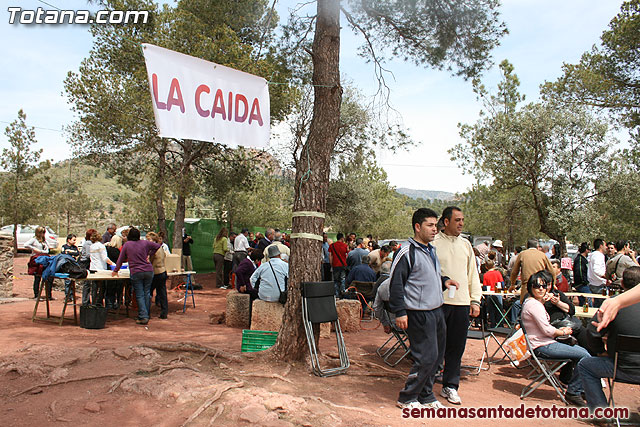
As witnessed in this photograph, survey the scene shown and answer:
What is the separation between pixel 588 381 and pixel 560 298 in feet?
5.41

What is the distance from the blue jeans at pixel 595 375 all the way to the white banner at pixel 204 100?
3.83m

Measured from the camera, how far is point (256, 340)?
584cm

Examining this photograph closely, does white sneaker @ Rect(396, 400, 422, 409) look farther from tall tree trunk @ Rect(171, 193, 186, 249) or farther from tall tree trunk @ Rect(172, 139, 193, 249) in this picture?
tall tree trunk @ Rect(171, 193, 186, 249)

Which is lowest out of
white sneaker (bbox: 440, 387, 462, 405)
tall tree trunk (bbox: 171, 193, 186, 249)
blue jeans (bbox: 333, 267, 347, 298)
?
white sneaker (bbox: 440, 387, 462, 405)

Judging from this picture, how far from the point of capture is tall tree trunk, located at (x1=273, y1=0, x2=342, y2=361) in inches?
209

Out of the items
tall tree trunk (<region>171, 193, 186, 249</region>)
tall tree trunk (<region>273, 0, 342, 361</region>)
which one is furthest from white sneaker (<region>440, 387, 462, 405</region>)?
tall tree trunk (<region>171, 193, 186, 249</region>)

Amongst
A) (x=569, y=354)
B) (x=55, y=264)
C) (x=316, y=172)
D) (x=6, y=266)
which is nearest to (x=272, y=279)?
(x=316, y=172)

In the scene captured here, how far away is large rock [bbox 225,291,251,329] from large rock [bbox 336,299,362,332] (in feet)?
5.44

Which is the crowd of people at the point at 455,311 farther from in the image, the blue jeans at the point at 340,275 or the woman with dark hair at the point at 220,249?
the woman with dark hair at the point at 220,249

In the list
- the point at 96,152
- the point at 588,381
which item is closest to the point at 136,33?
the point at 96,152

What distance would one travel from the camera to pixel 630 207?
16953mm

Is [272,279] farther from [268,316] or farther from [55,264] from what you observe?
[55,264]

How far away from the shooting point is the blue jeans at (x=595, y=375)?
421 cm

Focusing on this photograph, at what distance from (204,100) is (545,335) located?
4351 millimetres
